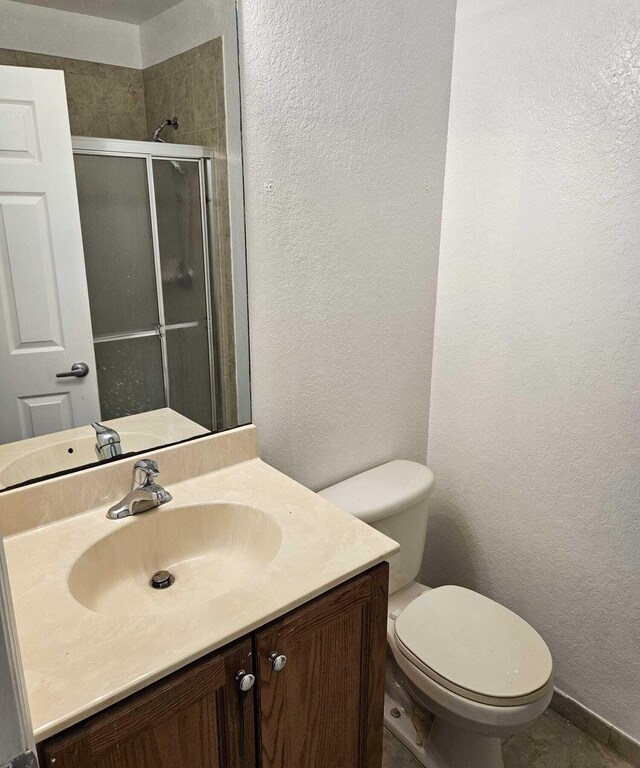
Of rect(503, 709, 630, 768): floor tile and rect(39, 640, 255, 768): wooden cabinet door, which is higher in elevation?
rect(39, 640, 255, 768): wooden cabinet door

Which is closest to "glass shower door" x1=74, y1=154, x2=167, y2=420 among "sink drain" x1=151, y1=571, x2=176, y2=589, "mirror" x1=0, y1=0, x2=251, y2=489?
"mirror" x1=0, y1=0, x2=251, y2=489

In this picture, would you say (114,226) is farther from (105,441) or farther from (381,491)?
(381,491)

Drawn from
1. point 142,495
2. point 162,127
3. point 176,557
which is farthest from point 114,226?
point 176,557

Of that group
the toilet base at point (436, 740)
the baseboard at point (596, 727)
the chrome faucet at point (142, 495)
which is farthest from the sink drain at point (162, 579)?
the baseboard at point (596, 727)

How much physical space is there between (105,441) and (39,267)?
38 cm

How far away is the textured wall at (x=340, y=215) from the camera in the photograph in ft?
4.36

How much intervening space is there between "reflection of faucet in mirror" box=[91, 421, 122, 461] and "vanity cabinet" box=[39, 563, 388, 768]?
21.3 inches

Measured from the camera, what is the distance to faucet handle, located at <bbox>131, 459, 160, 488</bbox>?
119 centimetres

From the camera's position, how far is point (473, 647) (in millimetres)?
1383

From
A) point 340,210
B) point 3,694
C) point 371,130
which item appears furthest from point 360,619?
point 371,130

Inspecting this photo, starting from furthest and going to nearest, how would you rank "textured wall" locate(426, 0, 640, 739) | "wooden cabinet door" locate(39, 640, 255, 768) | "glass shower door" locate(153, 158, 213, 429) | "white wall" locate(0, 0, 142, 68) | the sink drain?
"textured wall" locate(426, 0, 640, 739), "glass shower door" locate(153, 158, 213, 429), the sink drain, "white wall" locate(0, 0, 142, 68), "wooden cabinet door" locate(39, 640, 255, 768)

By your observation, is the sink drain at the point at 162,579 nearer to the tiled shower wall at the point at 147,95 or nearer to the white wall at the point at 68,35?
the tiled shower wall at the point at 147,95

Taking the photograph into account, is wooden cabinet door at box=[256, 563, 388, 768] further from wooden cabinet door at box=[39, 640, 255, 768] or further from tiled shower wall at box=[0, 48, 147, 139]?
tiled shower wall at box=[0, 48, 147, 139]

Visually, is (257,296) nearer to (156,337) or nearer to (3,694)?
(156,337)
